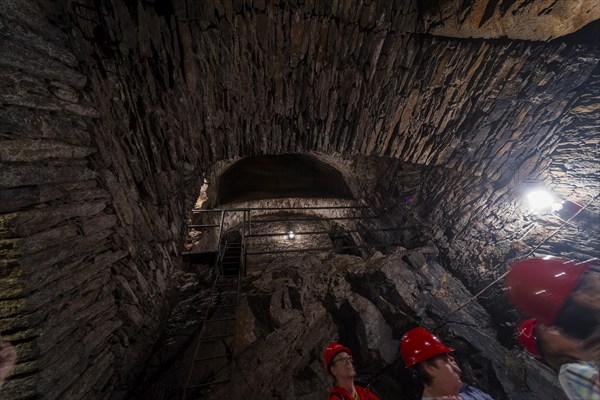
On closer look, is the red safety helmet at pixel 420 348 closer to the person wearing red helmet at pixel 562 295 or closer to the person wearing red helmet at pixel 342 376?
the person wearing red helmet at pixel 342 376

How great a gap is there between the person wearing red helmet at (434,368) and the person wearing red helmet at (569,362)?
0.78 metres

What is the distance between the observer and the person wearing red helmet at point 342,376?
2152 mm

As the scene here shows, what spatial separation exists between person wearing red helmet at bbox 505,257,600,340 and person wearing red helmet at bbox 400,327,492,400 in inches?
36.0

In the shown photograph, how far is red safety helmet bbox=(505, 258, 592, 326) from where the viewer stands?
1534 millimetres

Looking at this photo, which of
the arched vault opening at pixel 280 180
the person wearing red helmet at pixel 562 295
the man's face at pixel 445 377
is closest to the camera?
the person wearing red helmet at pixel 562 295

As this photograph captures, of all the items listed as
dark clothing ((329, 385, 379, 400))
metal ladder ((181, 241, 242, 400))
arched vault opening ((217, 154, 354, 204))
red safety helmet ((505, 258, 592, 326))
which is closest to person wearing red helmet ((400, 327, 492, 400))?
dark clothing ((329, 385, 379, 400))

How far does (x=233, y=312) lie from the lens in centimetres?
367

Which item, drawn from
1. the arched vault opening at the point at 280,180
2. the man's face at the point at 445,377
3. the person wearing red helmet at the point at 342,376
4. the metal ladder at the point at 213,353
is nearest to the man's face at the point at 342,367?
the person wearing red helmet at the point at 342,376

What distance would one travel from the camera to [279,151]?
3.57 metres

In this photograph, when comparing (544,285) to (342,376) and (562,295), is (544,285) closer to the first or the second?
(562,295)

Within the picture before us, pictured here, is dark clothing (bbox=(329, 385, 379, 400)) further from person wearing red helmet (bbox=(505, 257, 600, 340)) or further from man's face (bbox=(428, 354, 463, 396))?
person wearing red helmet (bbox=(505, 257, 600, 340))

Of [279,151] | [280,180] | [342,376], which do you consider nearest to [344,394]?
[342,376]

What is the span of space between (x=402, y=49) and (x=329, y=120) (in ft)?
3.88

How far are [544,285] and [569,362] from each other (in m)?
0.43
